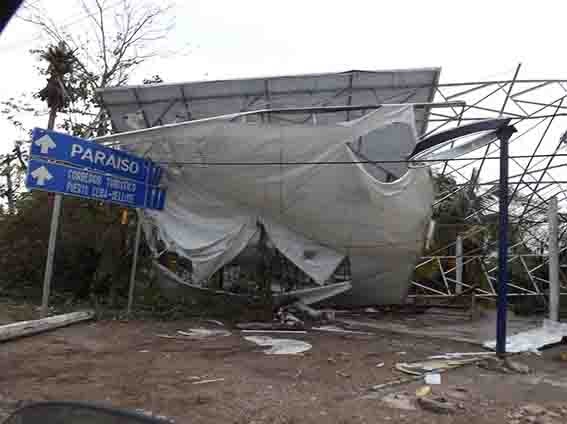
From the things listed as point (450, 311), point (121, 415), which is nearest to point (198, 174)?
point (450, 311)

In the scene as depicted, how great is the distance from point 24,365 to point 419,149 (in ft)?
24.3

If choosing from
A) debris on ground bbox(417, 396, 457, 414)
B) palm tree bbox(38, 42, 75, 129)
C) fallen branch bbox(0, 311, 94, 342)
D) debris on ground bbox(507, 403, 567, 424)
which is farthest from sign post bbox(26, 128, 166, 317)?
debris on ground bbox(507, 403, 567, 424)

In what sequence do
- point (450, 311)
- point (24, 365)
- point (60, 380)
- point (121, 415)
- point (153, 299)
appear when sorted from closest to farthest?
point (121, 415) < point (60, 380) < point (24, 365) < point (153, 299) < point (450, 311)

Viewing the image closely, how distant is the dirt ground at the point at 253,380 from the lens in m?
4.70

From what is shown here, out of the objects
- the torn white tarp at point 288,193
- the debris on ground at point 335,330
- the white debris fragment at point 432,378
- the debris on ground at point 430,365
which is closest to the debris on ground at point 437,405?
the white debris fragment at point 432,378

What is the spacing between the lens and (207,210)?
11461mm

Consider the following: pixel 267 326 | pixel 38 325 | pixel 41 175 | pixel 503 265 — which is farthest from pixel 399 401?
pixel 41 175

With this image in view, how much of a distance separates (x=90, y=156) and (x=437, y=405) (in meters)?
7.38

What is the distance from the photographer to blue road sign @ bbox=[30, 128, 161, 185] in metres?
8.57

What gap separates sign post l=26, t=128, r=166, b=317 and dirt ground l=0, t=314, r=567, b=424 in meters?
2.51

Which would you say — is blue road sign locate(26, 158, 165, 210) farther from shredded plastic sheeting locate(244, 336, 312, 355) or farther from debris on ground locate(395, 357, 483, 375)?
debris on ground locate(395, 357, 483, 375)

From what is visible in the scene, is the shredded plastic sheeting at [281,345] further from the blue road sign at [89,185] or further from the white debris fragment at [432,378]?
the blue road sign at [89,185]

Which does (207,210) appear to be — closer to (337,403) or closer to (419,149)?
(419,149)

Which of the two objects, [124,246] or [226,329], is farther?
[124,246]
